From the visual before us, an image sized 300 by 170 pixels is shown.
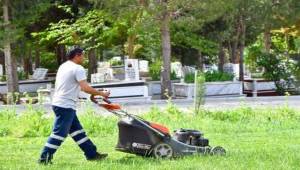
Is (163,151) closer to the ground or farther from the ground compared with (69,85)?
closer to the ground

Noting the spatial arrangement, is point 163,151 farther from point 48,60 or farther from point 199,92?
point 48,60

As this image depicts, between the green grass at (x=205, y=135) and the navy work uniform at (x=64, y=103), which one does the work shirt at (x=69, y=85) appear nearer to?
the navy work uniform at (x=64, y=103)

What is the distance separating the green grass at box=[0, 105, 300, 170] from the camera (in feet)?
27.3

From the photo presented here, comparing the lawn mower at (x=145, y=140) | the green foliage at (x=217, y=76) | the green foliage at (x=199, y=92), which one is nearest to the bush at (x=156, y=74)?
the green foliage at (x=217, y=76)

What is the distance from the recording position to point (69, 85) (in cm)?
873

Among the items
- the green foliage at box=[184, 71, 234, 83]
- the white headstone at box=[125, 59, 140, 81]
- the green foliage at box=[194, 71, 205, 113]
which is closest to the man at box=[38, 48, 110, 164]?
the green foliage at box=[194, 71, 205, 113]

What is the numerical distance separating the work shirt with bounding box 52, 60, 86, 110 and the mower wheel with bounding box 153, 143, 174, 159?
4.31 ft

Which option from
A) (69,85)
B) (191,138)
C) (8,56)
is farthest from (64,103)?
(8,56)

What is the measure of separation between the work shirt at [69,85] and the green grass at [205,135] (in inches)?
34.1

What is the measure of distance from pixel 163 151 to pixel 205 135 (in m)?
3.40

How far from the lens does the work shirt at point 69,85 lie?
8.66m

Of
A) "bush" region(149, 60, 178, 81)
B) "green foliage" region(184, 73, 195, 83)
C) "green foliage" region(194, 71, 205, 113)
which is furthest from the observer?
"bush" region(149, 60, 178, 81)

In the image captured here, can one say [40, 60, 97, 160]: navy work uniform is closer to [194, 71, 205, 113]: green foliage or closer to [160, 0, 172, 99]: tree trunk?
[194, 71, 205, 113]: green foliage

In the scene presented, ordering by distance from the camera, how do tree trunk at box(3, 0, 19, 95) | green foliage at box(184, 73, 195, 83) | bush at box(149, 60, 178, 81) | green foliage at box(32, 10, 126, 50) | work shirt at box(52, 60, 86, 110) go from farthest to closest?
bush at box(149, 60, 178, 81) < green foliage at box(32, 10, 126, 50) < green foliage at box(184, 73, 195, 83) < tree trunk at box(3, 0, 19, 95) < work shirt at box(52, 60, 86, 110)
